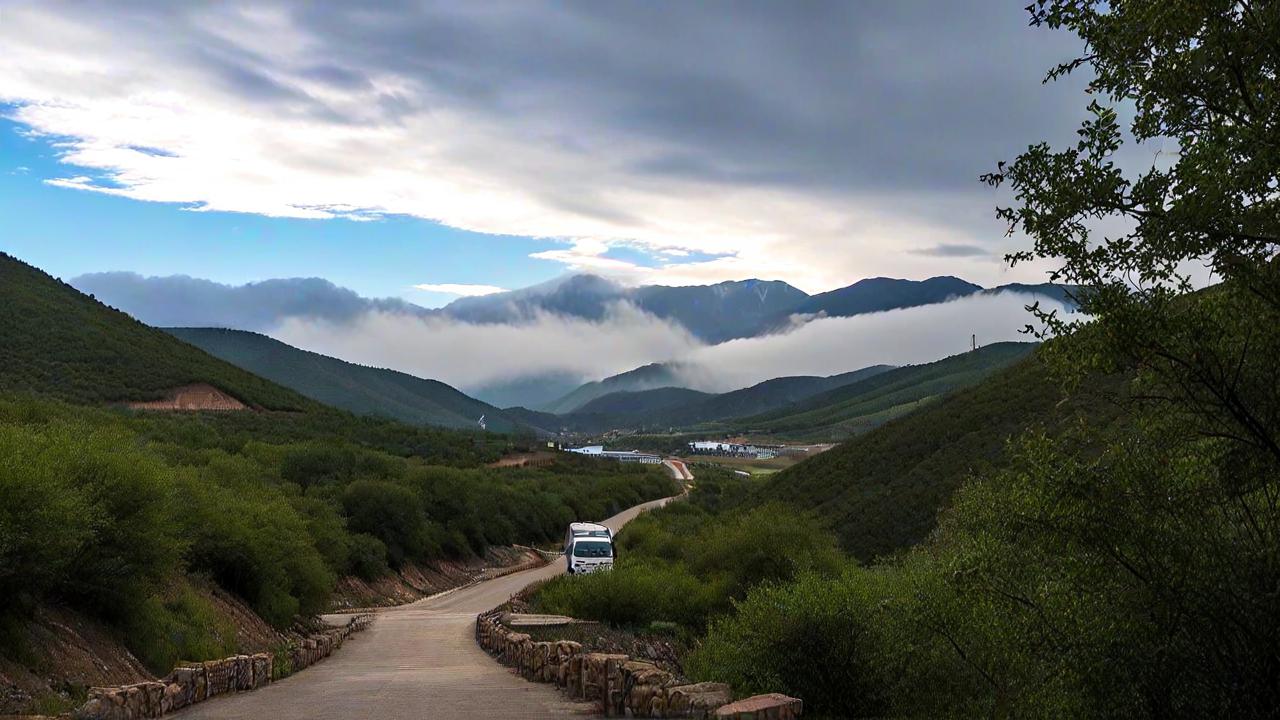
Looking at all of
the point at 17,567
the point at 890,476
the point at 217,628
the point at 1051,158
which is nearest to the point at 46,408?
the point at 217,628

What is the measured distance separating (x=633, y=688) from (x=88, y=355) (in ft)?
281

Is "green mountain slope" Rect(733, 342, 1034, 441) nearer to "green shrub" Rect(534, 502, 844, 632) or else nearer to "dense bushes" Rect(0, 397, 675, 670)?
"dense bushes" Rect(0, 397, 675, 670)

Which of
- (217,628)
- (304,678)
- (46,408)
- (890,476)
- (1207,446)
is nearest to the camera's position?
(1207,446)

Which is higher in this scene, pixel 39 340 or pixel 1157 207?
pixel 39 340

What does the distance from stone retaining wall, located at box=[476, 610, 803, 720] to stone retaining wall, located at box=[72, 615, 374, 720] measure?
4.47 m

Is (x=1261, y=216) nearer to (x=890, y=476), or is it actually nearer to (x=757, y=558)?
(x=757, y=558)

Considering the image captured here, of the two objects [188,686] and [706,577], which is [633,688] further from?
[706,577]

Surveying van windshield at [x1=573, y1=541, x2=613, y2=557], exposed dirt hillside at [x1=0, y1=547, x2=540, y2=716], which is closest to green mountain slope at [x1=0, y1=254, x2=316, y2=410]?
van windshield at [x1=573, y1=541, x2=613, y2=557]

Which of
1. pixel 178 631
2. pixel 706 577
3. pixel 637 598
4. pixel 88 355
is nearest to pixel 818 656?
pixel 178 631

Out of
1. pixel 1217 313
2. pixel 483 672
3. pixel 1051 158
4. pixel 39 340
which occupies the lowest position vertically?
pixel 483 672

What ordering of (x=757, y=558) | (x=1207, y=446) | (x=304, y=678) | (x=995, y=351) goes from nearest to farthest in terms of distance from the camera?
(x=1207, y=446) → (x=304, y=678) → (x=757, y=558) → (x=995, y=351)

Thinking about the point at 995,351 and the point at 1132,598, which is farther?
the point at 995,351

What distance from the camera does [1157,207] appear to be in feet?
32.6

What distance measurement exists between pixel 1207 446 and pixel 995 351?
16299 centimetres
